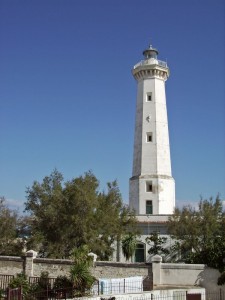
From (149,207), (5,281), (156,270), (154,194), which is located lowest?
(5,281)

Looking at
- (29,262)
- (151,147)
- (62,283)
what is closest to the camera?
(62,283)

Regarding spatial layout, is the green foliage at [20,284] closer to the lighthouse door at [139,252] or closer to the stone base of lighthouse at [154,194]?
the lighthouse door at [139,252]

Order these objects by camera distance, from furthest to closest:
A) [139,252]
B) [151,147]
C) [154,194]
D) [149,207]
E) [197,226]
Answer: [151,147] → [149,207] → [154,194] → [139,252] → [197,226]

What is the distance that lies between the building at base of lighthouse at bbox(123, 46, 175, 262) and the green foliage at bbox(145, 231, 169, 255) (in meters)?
0.62

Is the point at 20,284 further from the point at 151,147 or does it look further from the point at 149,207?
the point at 151,147

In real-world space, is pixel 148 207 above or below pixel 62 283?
above

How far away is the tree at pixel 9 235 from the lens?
3544 cm

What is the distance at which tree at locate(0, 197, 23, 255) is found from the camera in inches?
1395

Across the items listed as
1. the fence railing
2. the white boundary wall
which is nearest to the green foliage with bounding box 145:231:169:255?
the white boundary wall

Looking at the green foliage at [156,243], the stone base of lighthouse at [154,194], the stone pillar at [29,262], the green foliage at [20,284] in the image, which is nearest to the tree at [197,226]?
the green foliage at [156,243]

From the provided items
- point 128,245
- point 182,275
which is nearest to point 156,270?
point 182,275

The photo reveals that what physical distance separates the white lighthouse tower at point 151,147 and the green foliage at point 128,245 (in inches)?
179

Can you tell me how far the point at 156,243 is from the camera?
127 feet

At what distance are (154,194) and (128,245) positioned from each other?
22.8ft
